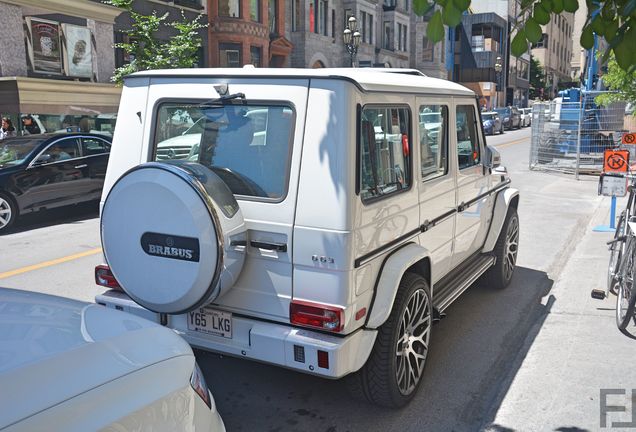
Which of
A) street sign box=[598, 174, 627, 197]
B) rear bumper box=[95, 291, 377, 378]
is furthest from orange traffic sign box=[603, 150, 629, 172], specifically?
rear bumper box=[95, 291, 377, 378]

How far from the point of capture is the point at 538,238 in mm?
9281

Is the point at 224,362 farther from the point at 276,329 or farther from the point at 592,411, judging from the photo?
the point at 592,411

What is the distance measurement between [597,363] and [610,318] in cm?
119

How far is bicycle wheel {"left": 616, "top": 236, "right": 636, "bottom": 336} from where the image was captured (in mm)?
5137

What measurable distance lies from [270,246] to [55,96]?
63.7ft

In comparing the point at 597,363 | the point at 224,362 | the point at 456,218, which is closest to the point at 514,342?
the point at 597,363

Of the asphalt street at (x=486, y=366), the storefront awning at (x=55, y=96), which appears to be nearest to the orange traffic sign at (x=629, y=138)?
the asphalt street at (x=486, y=366)

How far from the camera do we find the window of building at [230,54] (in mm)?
29766

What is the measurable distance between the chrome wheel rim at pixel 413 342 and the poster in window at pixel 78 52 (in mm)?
20445

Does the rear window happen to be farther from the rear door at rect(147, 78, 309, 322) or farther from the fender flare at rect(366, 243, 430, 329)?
the fender flare at rect(366, 243, 430, 329)

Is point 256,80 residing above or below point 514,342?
above

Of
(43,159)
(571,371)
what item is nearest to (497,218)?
(571,371)

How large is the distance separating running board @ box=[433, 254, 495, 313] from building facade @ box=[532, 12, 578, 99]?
74453 mm

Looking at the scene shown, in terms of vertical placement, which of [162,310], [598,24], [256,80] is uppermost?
[598,24]
